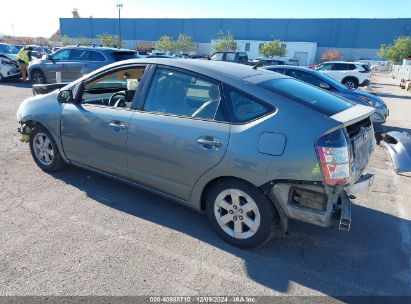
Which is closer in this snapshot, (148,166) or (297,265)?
(297,265)

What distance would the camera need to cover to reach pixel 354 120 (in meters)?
2.88

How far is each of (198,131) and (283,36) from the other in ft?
252

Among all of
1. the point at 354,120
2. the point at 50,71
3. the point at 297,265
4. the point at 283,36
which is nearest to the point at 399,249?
the point at 297,265

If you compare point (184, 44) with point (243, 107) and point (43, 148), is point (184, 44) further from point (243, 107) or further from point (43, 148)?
point (243, 107)

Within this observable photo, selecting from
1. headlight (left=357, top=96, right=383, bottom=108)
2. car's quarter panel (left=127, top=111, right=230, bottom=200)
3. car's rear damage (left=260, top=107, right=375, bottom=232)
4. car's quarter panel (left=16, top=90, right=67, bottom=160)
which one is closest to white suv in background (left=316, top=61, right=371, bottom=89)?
headlight (left=357, top=96, right=383, bottom=108)

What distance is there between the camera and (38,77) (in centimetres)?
1356

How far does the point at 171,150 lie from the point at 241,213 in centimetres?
90

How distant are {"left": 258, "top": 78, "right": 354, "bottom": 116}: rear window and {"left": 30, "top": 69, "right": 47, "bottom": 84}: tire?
12.6 metres

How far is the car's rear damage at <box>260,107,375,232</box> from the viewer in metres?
2.62

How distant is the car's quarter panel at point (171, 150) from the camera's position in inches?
118

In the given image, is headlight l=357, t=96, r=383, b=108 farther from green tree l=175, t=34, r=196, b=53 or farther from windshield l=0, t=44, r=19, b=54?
green tree l=175, t=34, r=196, b=53

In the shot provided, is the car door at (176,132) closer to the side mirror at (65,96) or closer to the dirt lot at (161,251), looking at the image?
the dirt lot at (161,251)

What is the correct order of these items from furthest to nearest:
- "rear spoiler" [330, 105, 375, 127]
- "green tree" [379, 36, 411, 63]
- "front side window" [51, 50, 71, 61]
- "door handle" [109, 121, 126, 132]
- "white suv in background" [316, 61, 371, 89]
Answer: "green tree" [379, 36, 411, 63] → "white suv in background" [316, 61, 371, 89] → "front side window" [51, 50, 71, 61] → "door handle" [109, 121, 126, 132] → "rear spoiler" [330, 105, 375, 127]

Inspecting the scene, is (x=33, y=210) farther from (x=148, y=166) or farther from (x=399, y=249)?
(x=399, y=249)
